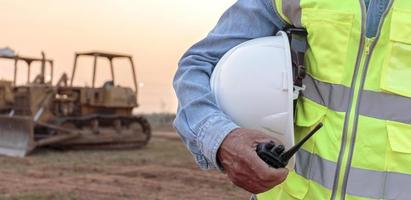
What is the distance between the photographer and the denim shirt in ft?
5.35

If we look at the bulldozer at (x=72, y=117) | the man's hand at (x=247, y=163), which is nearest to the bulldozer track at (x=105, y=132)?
the bulldozer at (x=72, y=117)

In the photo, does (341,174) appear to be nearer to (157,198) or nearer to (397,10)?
(397,10)

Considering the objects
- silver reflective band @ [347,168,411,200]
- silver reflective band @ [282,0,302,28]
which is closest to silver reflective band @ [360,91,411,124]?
silver reflective band @ [347,168,411,200]

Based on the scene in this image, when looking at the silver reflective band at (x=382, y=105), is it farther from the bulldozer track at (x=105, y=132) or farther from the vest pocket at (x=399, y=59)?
the bulldozer track at (x=105, y=132)

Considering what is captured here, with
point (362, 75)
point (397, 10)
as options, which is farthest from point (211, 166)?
point (397, 10)

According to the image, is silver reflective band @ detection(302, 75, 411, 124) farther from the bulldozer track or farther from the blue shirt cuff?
the bulldozer track

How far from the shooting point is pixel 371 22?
61.0 inches

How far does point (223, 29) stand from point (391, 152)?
554 millimetres

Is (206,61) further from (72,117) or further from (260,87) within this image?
(72,117)

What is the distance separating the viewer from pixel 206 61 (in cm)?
173

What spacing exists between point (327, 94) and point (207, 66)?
327 millimetres

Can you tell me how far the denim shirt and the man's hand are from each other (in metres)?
0.08

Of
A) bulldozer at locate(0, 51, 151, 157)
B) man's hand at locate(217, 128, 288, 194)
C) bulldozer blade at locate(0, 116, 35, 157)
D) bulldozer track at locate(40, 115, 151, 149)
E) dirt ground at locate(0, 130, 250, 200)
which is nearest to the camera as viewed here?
man's hand at locate(217, 128, 288, 194)

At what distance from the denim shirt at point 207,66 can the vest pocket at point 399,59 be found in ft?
1.07
